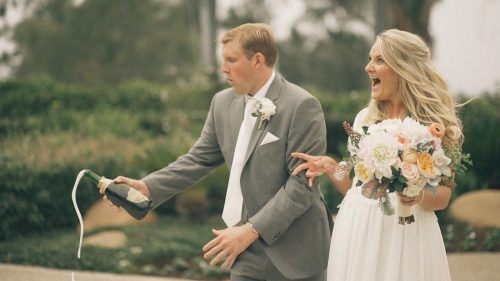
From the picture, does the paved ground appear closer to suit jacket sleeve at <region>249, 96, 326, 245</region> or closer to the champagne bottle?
the champagne bottle

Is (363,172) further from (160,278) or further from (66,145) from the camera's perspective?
(66,145)

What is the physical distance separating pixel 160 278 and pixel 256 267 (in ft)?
10.6

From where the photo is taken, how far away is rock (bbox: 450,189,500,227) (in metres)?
7.95

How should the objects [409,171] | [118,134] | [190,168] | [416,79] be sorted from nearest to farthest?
[409,171]
[416,79]
[190,168]
[118,134]

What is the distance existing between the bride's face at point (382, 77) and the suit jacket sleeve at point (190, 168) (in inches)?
37.2

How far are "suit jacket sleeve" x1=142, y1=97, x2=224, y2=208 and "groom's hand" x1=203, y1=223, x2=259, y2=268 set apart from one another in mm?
661

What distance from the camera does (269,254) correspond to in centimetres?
370

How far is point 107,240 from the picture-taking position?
8445mm

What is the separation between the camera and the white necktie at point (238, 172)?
3766 millimetres

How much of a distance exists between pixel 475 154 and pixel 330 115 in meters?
3.29

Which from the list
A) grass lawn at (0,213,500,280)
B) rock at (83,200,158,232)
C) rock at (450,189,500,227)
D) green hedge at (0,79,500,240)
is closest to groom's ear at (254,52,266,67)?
grass lawn at (0,213,500,280)

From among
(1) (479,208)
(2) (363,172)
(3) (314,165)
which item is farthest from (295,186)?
(1) (479,208)

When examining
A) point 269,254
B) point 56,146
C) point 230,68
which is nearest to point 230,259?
point 269,254

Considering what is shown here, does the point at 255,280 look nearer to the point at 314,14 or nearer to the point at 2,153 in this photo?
the point at 2,153
